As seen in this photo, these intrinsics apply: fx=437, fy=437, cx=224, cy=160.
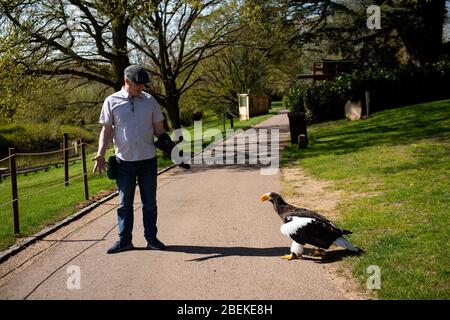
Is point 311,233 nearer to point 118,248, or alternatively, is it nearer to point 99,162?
point 118,248

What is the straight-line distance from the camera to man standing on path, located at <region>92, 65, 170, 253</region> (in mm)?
5734

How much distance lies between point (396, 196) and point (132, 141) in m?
4.81

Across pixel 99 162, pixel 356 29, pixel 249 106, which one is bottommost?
pixel 99 162

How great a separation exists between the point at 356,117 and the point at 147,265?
19511mm

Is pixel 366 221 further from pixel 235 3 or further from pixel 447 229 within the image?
pixel 235 3

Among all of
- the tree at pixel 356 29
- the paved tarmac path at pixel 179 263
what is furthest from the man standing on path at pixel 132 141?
the tree at pixel 356 29

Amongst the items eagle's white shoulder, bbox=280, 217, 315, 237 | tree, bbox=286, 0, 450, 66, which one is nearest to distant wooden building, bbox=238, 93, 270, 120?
tree, bbox=286, 0, 450, 66

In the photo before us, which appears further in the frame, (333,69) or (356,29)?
(333,69)

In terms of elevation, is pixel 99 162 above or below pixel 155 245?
above

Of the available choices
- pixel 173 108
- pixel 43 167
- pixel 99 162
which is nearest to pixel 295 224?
pixel 99 162

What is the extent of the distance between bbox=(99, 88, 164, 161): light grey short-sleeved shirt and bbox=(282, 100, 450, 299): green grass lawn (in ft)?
9.82

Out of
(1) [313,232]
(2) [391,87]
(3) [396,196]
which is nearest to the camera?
(1) [313,232]

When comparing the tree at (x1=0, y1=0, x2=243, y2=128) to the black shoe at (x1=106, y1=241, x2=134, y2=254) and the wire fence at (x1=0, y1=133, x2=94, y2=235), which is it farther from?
the black shoe at (x1=106, y1=241, x2=134, y2=254)

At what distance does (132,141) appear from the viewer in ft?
19.0
